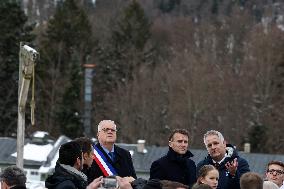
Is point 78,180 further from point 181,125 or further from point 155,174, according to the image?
point 181,125

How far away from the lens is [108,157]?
34.7 feet

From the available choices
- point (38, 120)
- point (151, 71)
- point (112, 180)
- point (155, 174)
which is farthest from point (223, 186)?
point (151, 71)

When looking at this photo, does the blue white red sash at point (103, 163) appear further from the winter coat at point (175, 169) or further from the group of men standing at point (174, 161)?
the winter coat at point (175, 169)

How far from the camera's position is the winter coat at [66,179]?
343 inches

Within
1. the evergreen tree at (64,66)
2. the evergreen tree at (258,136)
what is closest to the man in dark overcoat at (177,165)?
the evergreen tree at (258,136)

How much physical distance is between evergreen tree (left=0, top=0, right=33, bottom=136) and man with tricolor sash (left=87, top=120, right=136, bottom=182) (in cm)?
4987

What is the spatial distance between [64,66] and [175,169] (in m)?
65.3

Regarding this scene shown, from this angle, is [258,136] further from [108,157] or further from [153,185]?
[153,185]

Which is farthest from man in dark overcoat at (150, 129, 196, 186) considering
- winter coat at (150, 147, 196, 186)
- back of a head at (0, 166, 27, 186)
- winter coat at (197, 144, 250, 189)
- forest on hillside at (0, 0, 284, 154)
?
forest on hillside at (0, 0, 284, 154)

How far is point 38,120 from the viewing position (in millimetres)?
67125

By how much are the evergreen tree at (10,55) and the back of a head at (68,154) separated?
5147 cm

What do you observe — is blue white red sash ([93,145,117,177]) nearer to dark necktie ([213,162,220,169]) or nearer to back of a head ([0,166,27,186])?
dark necktie ([213,162,220,169])

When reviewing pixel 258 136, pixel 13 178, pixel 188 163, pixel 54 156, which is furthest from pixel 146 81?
pixel 13 178

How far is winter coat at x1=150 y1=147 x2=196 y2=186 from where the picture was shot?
34.5 ft
